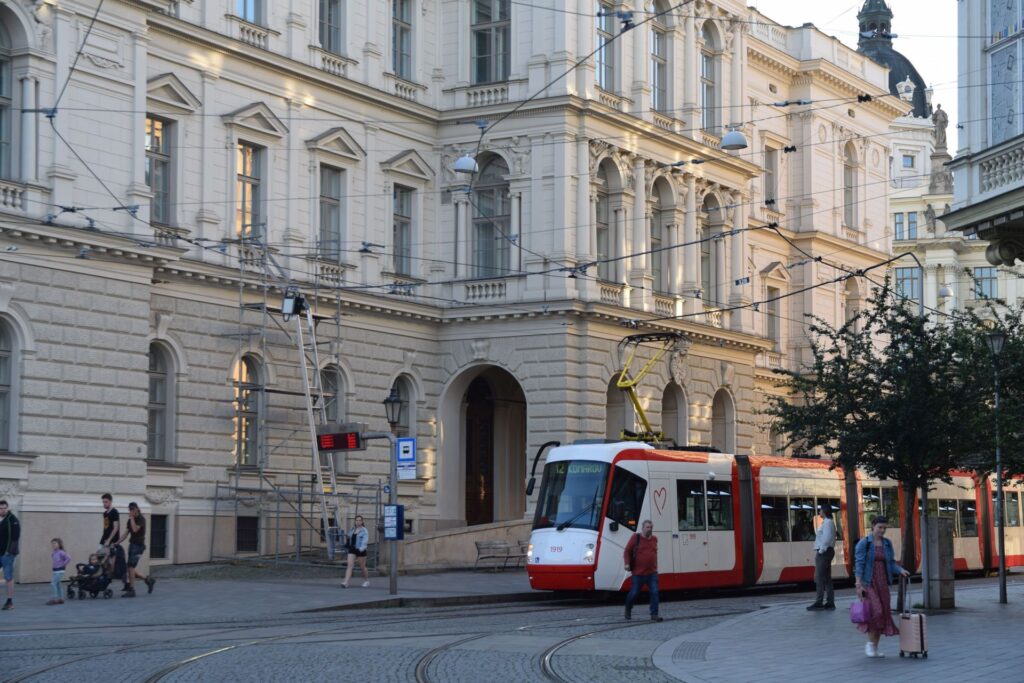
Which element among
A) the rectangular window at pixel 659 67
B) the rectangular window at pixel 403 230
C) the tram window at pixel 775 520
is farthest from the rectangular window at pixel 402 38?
the tram window at pixel 775 520

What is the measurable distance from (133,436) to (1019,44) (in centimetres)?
1848

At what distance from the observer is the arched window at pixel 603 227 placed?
45.3 meters

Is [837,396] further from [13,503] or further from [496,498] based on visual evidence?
[496,498]

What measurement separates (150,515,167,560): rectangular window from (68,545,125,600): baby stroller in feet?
22.0

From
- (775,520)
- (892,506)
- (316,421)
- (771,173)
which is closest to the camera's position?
(775,520)

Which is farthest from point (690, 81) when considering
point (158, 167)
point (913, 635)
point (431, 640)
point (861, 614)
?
point (913, 635)

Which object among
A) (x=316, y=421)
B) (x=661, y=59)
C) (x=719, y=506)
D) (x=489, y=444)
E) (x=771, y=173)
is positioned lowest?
(x=719, y=506)

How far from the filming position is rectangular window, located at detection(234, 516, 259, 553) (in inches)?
1497

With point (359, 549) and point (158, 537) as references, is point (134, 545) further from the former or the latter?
point (158, 537)

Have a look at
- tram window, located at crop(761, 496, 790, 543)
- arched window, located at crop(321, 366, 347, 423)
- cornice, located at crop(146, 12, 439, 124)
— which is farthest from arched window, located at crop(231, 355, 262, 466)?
tram window, located at crop(761, 496, 790, 543)

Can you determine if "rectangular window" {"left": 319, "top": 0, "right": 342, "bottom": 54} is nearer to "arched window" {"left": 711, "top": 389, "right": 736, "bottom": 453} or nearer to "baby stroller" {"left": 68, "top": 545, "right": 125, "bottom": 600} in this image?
"arched window" {"left": 711, "top": 389, "right": 736, "bottom": 453}

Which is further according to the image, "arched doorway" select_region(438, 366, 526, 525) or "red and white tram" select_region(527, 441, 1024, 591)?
"arched doorway" select_region(438, 366, 526, 525)

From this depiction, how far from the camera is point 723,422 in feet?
167

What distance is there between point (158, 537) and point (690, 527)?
1182 centimetres
